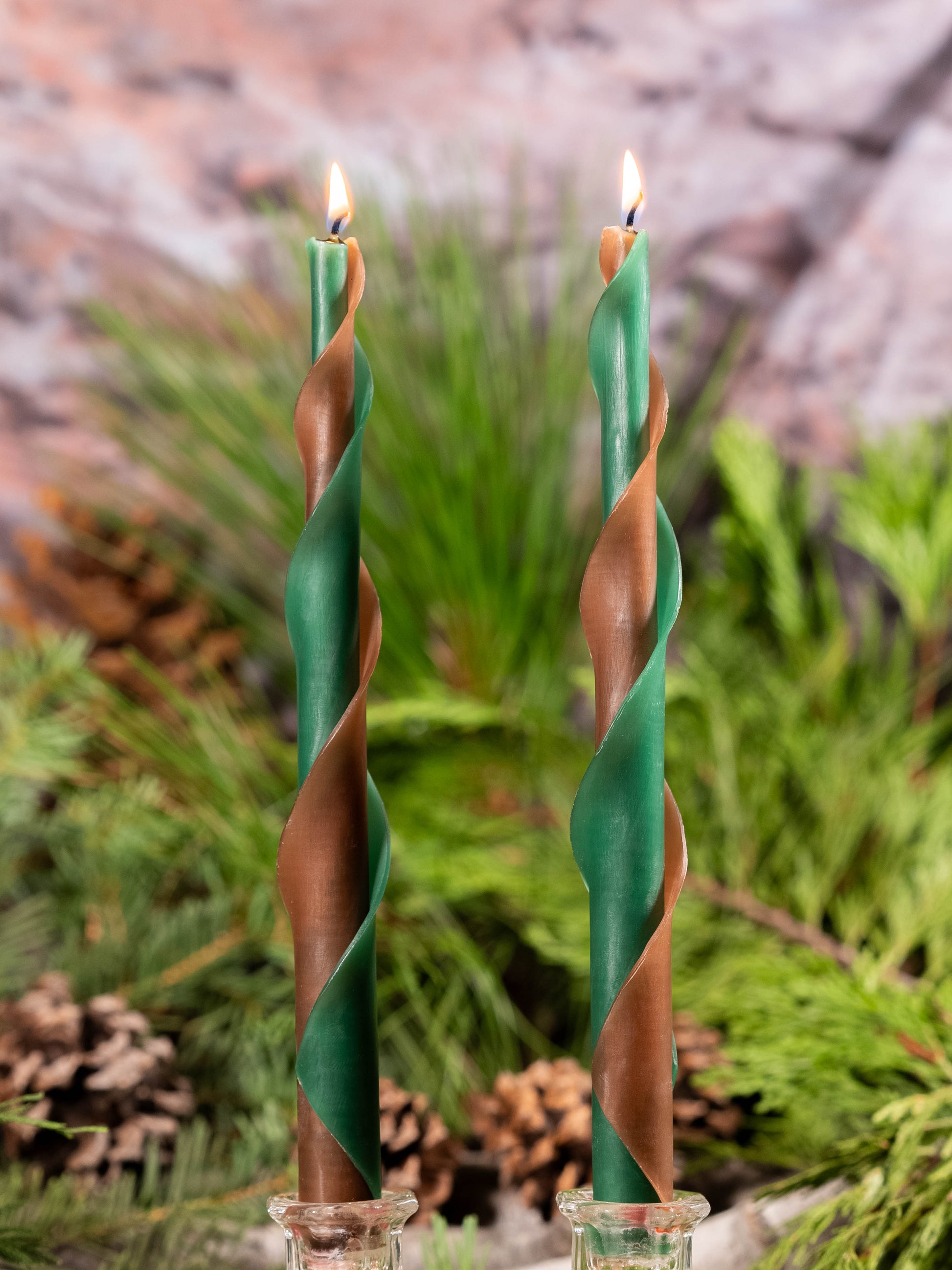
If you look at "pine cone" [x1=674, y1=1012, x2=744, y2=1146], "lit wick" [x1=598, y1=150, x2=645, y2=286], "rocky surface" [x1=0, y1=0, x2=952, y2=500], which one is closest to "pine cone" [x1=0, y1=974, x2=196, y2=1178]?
"pine cone" [x1=674, y1=1012, x2=744, y2=1146]

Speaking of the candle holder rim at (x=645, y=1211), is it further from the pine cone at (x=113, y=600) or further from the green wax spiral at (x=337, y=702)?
the pine cone at (x=113, y=600)

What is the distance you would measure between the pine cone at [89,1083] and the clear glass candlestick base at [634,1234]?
0.18 m

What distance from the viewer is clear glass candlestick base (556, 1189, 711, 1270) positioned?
0.15m

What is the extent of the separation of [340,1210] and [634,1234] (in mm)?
44

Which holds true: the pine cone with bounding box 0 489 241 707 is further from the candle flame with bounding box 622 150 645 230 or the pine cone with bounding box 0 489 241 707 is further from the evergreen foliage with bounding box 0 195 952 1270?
the candle flame with bounding box 622 150 645 230

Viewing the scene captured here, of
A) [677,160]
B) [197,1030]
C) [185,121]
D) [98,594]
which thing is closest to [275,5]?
[185,121]

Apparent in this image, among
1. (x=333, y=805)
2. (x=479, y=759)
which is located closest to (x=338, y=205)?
(x=333, y=805)

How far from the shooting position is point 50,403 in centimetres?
61

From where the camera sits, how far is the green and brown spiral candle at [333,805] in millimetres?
158

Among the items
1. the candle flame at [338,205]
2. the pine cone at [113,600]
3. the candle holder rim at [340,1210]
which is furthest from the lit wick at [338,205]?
the pine cone at [113,600]

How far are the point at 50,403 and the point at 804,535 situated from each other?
43 centimetres

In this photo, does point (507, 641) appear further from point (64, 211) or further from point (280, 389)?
point (64, 211)

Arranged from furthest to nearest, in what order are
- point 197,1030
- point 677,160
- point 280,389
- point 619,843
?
point 677,160, point 280,389, point 197,1030, point 619,843

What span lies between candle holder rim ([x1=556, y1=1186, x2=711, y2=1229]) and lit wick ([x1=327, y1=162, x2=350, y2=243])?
16 cm
